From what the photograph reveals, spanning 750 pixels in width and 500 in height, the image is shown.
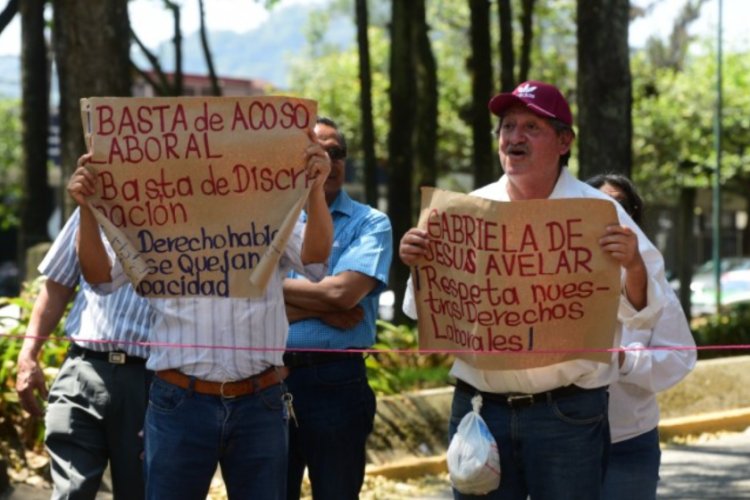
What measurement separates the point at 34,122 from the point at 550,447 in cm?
1626

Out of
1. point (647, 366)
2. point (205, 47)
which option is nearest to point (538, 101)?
point (647, 366)

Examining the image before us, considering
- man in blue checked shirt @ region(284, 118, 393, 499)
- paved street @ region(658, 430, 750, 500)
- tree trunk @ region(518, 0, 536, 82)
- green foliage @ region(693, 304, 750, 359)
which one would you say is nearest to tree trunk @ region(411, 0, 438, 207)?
tree trunk @ region(518, 0, 536, 82)

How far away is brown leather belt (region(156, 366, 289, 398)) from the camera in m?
5.48

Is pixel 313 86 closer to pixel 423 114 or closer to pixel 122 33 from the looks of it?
pixel 423 114

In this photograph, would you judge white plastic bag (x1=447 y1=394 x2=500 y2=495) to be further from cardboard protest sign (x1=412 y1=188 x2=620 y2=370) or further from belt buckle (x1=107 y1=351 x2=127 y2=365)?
belt buckle (x1=107 y1=351 x2=127 y2=365)

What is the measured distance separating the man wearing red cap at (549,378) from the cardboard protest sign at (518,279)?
54 mm

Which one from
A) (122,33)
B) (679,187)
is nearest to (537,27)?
(679,187)

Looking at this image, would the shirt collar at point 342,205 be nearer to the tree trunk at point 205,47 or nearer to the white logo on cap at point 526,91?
the white logo on cap at point 526,91

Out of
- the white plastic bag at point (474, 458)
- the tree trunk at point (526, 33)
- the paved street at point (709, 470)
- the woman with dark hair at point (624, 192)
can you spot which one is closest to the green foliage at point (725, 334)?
the paved street at point (709, 470)

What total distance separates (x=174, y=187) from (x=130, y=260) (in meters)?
0.28

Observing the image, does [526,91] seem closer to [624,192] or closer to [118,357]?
[624,192]

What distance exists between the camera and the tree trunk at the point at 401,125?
19469 mm

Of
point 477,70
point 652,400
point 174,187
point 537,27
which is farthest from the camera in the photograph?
point 537,27

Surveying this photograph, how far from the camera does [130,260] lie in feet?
18.4
